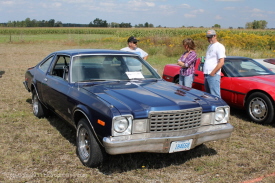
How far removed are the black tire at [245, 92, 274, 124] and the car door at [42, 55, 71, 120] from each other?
12.3 feet

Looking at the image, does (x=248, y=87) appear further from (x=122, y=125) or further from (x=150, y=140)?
(x=122, y=125)

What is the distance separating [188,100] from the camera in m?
3.95

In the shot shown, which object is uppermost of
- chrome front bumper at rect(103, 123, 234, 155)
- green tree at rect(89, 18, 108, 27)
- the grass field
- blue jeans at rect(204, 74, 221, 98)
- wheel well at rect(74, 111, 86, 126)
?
green tree at rect(89, 18, 108, 27)

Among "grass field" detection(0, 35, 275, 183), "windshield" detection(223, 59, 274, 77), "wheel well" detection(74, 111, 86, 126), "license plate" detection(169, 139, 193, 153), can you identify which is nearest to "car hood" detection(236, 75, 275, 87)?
"windshield" detection(223, 59, 274, 77)

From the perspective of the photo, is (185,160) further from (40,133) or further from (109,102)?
(40,133)

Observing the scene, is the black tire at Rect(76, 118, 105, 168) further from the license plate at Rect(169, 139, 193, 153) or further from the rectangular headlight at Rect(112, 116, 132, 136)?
the license plate at Rect(169, 139, 193, 153)

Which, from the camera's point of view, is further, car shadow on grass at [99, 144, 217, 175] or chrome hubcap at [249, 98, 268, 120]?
chrome hubcap at [249, 98, 268, 120]

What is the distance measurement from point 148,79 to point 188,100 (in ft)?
3.88

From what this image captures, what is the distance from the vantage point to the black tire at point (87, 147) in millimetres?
3773

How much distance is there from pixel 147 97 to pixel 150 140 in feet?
2.00

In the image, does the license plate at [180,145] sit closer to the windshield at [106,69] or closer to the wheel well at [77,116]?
the wheel well at [77,116]

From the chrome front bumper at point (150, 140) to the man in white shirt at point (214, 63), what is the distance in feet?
7.60

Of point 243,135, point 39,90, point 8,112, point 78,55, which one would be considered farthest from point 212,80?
point 8,112

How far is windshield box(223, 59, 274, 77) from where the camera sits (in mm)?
6984
